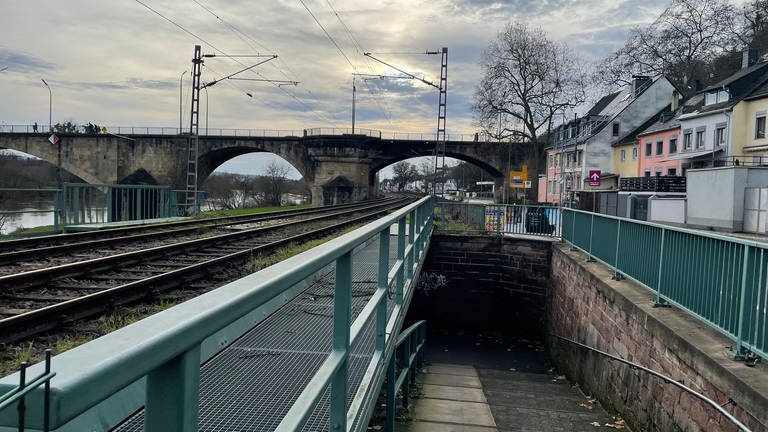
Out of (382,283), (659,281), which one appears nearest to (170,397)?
(382,283)

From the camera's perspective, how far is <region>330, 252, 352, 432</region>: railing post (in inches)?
105

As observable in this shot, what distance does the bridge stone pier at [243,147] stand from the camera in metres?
57.7

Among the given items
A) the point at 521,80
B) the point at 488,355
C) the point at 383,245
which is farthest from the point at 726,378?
the point at 521,80

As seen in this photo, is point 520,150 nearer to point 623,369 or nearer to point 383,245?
point 623,369

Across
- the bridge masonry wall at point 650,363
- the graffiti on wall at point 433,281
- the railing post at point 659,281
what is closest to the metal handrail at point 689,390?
the bridge masonry wall at point 650,363

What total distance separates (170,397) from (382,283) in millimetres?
3144

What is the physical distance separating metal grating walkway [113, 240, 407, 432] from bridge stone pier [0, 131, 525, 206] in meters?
52.6

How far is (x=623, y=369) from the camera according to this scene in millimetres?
8234

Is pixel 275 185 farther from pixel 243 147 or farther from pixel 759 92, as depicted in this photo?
pixel 759 92

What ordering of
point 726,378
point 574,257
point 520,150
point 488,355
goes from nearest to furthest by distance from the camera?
point 726,378 < point 574,257 < point 488,355 < point 520,150

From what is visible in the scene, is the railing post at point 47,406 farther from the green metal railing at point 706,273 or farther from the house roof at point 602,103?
the house roof at point 602,103

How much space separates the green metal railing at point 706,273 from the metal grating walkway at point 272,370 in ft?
10.6

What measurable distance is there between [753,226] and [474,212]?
1022 cm

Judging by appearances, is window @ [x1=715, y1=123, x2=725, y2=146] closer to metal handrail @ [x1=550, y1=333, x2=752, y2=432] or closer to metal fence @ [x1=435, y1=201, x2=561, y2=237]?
metal fence @ [x1=435, y1=201, x2=561, y2=237]
